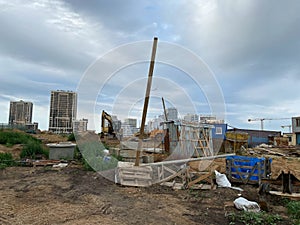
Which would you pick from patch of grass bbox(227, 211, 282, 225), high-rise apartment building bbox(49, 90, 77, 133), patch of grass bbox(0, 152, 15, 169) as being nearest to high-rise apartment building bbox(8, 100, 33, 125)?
high-rise apartment building bbox(49, 90, 77, 133)

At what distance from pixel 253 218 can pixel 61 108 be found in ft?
184

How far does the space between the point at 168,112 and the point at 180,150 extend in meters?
3.06

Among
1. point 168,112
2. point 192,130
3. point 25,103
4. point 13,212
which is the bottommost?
point 13,212

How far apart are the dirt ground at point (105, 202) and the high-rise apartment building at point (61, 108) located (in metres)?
42.8

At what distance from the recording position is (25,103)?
62.3 metres

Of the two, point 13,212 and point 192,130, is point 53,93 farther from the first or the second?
point 13,212

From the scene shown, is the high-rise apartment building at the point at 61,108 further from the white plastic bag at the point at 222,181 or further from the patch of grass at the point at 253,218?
the patch of grass at the point at 253,218

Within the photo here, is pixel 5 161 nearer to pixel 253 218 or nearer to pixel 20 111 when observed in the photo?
pixel 253 218

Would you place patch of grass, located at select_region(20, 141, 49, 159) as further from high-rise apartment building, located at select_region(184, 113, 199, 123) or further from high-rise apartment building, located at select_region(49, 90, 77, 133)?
high-rise apartment building, located at select_region(49, 90, 77, 133)

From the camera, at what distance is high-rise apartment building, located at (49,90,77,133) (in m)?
49.5

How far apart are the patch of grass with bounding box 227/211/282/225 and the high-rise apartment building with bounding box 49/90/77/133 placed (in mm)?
46192

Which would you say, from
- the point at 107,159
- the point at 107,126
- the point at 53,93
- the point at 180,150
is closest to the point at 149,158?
the point at 107,159

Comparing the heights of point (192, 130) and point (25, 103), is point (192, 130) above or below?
below

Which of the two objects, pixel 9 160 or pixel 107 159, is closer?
pixel 107 159
